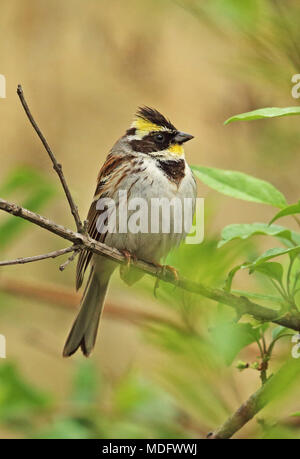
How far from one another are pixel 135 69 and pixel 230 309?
2255 mm

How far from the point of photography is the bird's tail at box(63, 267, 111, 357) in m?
2.40

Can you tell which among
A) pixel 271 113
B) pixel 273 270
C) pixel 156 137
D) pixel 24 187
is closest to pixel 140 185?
pixel 156 137

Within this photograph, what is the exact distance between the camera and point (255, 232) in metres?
1.30

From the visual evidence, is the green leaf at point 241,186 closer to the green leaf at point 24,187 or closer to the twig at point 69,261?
the twig at point 69,261

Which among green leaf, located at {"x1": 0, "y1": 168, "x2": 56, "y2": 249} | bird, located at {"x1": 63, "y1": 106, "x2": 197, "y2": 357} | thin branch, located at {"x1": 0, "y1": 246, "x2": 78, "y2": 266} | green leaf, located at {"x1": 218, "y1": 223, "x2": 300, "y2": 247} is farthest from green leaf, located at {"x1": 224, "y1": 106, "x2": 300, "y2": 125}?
bird, located at {"x1": 63, "y1": 106, "x2": 197, "y2": 357}

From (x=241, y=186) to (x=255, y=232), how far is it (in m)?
0.16

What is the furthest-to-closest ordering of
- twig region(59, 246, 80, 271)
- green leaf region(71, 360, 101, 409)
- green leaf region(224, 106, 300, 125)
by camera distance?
green leaf region(71, 360, 101, 409) → twig region(59, 246, 80, 271) → green leaf region(224, 106, 300, 125)

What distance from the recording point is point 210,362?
0.92m

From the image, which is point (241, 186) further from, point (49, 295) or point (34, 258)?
point (49, 295)

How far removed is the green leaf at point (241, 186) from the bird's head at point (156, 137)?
1077 millimetres

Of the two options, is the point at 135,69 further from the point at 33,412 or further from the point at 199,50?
the point at 33,412

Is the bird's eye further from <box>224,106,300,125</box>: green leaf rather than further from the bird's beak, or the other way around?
<box>224,106,300,125</box>: green leaf

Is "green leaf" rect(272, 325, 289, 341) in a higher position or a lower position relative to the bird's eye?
lower

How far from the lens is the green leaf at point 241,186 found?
1.41m
